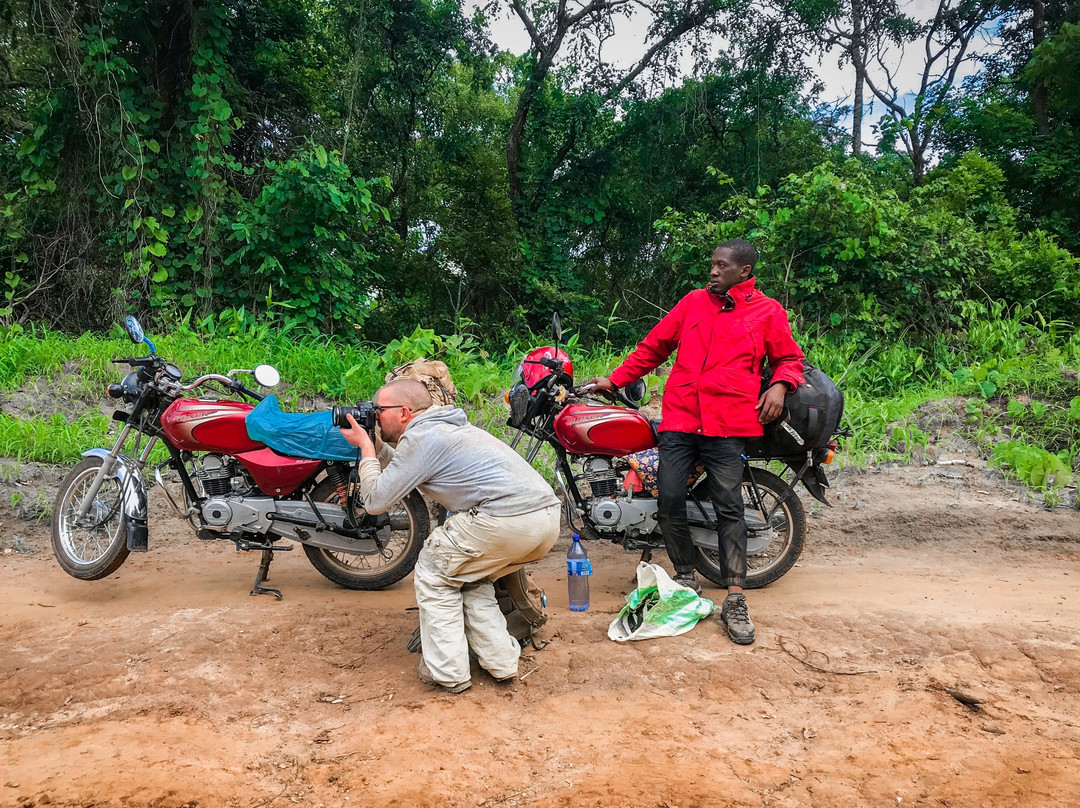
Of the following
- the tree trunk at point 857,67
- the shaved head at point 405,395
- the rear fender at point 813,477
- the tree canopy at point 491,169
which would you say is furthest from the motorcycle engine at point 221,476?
the tree trunk at point 857,67

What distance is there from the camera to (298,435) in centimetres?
443

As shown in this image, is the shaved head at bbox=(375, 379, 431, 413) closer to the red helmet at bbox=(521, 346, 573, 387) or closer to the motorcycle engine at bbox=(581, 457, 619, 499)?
the red helmet at bbox=(521, 346, 573, 387)

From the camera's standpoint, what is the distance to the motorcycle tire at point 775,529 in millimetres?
4594


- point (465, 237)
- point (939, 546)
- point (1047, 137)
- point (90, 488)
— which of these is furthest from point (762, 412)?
point (1047, 137)

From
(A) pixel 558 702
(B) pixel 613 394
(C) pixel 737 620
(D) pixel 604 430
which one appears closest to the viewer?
(A) pixel 558 702

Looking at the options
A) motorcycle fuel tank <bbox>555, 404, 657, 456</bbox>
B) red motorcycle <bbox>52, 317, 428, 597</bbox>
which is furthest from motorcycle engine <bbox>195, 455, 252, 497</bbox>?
motorcycle fuel tank <bbox>555, 404, 657, 456</bbox>

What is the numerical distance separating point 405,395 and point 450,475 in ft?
1.33

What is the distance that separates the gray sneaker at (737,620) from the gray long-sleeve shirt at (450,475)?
3.43ft

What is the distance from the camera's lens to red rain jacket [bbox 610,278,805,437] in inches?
165

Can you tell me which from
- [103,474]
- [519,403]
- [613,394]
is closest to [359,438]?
[519,403]

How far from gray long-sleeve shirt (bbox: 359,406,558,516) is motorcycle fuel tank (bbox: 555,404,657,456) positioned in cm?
101

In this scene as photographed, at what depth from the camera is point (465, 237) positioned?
13.7 m

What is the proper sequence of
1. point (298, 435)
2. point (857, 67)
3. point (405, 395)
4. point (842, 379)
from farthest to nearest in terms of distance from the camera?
point (857, 67)
point (842, 379)
point (298, 435)
point (405, 395)

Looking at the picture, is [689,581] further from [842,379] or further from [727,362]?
[842,379]
